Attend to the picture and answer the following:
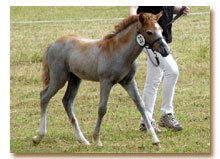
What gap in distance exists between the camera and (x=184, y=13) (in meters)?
6.76

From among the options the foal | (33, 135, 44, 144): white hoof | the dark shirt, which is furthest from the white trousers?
(33, 135, 44, 144): white hoof

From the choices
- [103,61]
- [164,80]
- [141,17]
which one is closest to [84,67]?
[103,61]

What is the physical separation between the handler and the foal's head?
74cm

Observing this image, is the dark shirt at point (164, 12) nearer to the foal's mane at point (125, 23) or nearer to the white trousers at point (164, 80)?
the white trousers at point (164, 80)

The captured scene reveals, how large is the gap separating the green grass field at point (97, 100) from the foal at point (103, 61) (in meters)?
0.32

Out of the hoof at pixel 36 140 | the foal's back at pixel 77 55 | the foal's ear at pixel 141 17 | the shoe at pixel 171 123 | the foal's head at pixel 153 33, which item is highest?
the foal's ear at pixel 141 17

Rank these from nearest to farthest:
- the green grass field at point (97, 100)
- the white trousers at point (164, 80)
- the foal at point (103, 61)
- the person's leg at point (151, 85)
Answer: the foal at point (103, 61) < the green grass field at point (97, 100) < the white trousers at point (164, 80) < the person's leg at point (151, 85)

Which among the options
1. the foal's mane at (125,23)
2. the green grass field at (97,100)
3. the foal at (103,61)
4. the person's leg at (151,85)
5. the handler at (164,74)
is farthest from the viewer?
the person's leg at (151,85)

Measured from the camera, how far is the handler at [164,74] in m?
6.69

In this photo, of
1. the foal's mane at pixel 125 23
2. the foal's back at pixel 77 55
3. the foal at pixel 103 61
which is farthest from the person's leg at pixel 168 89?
the foal's back at pixel 77 55

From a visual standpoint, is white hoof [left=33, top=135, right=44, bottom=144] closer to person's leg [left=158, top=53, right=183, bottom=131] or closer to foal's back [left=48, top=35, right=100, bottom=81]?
foal's back [left=48, top=35, right=100, bottom=81]

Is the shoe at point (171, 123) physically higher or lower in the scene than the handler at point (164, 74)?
lower

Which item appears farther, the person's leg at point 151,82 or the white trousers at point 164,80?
the person's leg at point 151,82
